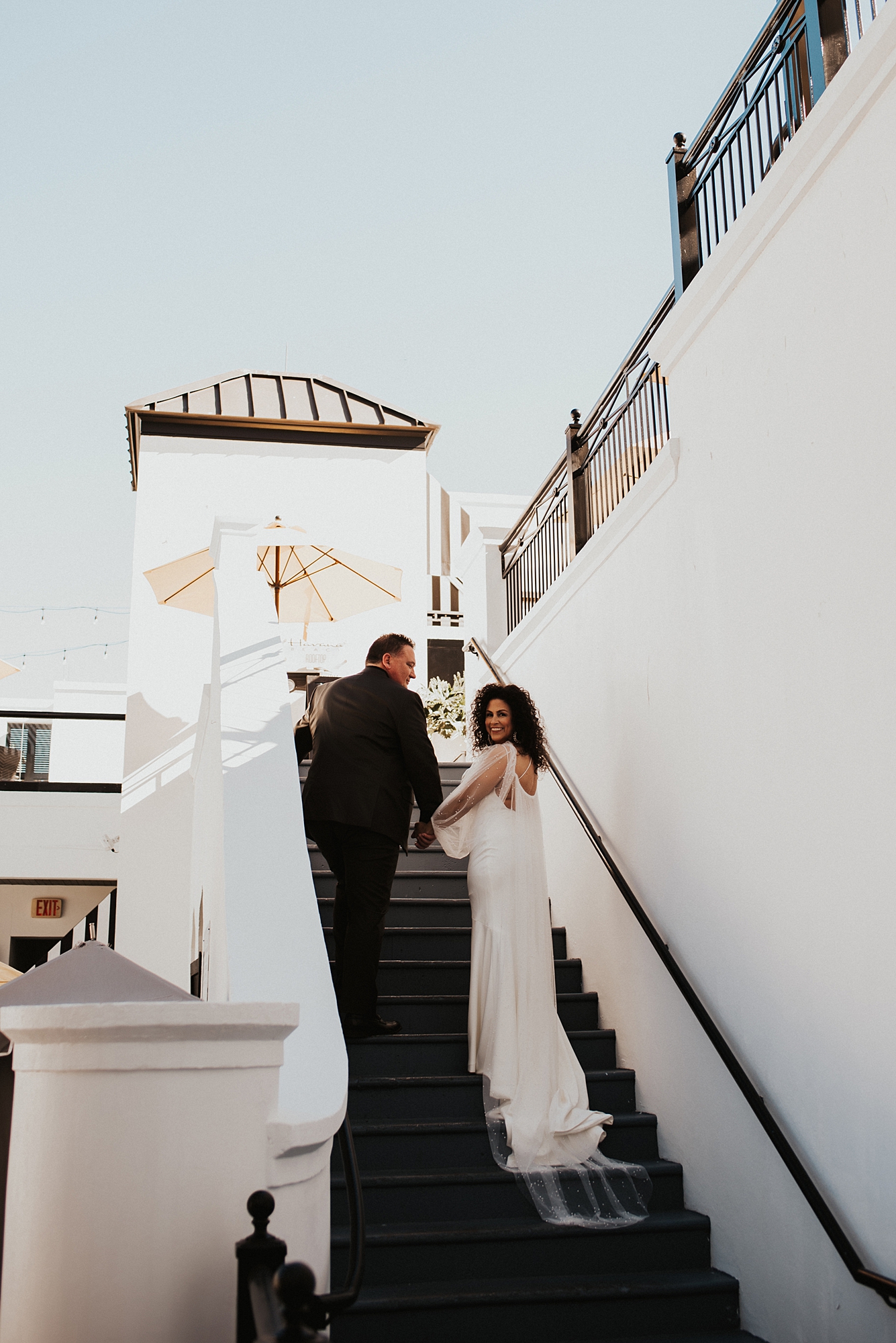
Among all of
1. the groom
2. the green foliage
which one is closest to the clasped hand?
the groom

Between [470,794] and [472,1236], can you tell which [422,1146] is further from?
[470,794]

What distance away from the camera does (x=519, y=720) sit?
15.3ft

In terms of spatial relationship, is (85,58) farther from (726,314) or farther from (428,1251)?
(428,1251)

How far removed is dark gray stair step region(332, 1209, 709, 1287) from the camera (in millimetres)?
3139

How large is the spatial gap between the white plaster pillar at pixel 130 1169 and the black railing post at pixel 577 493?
4.19 m

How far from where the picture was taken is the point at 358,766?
420 cm

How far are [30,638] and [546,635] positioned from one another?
42.3 feet

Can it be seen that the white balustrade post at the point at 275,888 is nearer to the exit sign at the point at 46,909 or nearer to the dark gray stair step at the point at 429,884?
the dark gray stair step at the point at 429,884

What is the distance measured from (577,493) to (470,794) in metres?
2.05

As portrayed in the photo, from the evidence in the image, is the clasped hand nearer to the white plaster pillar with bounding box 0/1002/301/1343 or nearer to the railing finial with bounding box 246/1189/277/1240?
the white plaster pillar with bounding box 0/1002/301/1343

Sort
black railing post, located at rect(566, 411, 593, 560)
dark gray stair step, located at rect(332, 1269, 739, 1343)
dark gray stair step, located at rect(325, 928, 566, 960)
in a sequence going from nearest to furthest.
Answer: dark gray stair step, located at rect(332, 1269, 739, 1343) < dark gray stair step, located at rect(325, 928, 566, 960) < black railing post, located at rect(566, 411, 593, 560)

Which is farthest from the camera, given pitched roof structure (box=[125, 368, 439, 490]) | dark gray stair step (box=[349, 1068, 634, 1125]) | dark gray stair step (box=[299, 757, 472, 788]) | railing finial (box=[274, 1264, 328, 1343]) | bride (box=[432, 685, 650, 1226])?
pitched roof structure (box=[125, 368, 439, 490])

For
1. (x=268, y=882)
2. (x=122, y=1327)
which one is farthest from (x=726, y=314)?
(x=122, y=1327)

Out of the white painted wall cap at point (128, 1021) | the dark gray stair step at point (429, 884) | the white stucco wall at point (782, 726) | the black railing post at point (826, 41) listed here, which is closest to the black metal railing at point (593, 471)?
the white stucco wall at point (782, 726)
